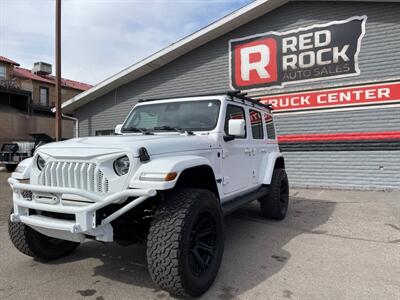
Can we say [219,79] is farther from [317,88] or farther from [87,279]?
[87,279]

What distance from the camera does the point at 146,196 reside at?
9.53 ft

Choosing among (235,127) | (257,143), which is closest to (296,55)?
(257,143)

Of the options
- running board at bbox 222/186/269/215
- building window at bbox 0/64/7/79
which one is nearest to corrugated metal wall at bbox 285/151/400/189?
running board at bbox 222/186/269/215

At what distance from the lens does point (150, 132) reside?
4.39 metres

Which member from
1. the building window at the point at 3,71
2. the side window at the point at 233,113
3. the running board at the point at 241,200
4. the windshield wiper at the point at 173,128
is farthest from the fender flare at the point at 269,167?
the building window at the point at 3,71

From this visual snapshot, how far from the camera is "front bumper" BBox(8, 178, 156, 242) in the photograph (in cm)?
294

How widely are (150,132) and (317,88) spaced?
7.49 meters

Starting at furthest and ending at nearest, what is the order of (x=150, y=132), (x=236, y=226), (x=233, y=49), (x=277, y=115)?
1. (x=233, y=49)
2. (x=277, y=115)
3. (x=236, y=226)
4. (x=150, y=132)

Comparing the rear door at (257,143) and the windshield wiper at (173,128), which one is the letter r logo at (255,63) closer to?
the rear door at (257,143)

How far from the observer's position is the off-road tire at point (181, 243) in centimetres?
296

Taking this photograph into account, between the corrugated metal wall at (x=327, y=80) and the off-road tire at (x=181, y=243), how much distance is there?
770 centimetres

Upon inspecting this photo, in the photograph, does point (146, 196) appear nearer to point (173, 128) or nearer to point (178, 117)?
point (173, 128)

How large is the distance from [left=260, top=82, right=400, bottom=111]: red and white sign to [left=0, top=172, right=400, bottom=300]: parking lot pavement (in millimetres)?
4544

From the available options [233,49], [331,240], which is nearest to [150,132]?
[331,240]
